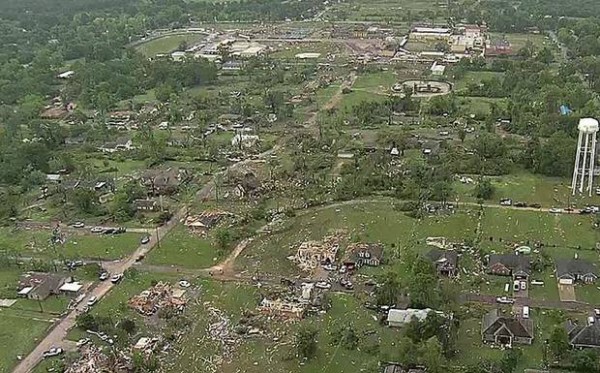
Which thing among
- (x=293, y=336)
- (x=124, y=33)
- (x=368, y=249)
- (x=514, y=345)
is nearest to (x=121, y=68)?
(x=124, y=33)

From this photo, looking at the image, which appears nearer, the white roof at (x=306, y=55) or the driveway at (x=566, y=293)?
the driveway at (x=566, y=293)

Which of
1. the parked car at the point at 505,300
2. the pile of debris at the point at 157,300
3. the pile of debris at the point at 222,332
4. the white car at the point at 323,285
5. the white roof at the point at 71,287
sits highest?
the white roof at the point at 71,287

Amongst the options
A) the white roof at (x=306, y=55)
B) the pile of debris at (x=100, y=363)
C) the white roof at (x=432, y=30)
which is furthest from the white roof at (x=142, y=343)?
the white roof at (x=432, y=30)

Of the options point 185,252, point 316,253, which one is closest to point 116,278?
point 185,252

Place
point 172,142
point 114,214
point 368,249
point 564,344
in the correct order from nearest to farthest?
point 564,344 → point 368,249 → point 114,214 → point 172,142

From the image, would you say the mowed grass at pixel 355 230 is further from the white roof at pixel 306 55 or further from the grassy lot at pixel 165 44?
the grassy lot at pixel 165 44

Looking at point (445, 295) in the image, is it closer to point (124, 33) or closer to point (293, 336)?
point (293, 336)

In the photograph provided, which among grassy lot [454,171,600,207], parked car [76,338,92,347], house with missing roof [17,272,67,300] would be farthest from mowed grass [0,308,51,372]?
grassy lot [454,171,600,207]
